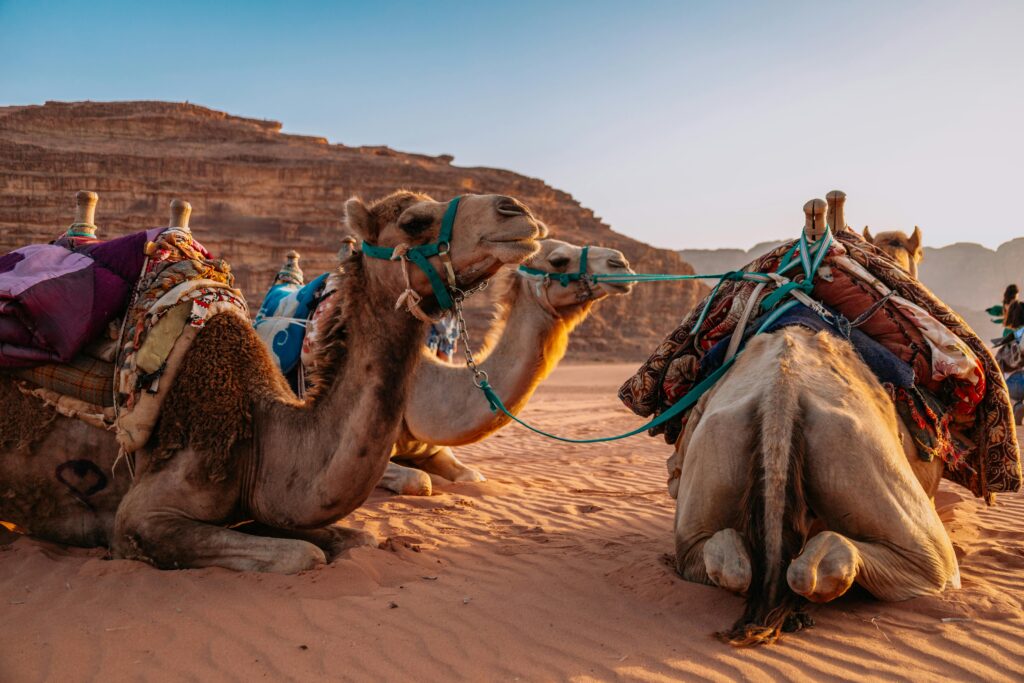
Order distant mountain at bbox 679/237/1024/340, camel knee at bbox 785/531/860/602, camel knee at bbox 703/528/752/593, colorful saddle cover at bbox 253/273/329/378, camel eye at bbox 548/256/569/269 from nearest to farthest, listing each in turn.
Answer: camel knee at bbox 785/531/860/602
camel knee at bbox 703/528/752/593
camel eye at bbox 548/256/569/269
colorful saddle cover at bbox 253/273/329/378
distant mountain at bbox 679/237/1024/340

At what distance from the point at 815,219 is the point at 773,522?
2.28 m

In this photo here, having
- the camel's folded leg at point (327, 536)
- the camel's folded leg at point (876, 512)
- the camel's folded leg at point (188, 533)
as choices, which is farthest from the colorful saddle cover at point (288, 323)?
the camel's folded leg at point (876, 512)

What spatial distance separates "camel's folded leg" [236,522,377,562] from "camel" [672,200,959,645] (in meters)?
1.59

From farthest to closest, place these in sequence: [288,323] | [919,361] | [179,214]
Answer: [288,323] < [179,214] < [919,361]

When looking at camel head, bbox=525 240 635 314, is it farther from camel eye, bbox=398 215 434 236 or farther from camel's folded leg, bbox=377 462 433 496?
camel eye, bbox=398 215 434 236

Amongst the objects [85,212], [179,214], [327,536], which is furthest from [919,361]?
[85,212]

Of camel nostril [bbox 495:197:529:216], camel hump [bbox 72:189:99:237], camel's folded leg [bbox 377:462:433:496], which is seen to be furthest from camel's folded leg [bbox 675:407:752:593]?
camel hump [bbox 72:189:99:237]

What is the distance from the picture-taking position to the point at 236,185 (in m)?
52.0

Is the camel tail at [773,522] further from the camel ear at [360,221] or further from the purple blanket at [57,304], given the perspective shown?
the purple blanket at [57,304]

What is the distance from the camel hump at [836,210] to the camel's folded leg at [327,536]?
334 cm

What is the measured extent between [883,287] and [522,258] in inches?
80.5

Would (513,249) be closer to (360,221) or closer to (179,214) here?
(360,221)

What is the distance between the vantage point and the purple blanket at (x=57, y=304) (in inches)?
147

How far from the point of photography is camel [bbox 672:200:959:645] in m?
2.70
